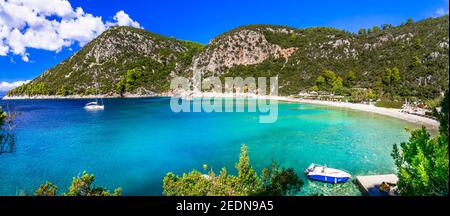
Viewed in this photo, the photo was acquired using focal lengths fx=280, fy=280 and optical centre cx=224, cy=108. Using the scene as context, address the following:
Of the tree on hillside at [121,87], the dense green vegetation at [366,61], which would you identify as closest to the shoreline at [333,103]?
the tree on hillside at [121,87]

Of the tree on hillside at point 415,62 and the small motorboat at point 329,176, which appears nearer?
the small motorboat at point 329,176

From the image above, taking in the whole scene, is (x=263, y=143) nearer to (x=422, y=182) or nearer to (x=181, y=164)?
(x=181, y=164)

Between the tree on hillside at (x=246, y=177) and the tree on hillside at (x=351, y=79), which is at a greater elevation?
the tree on hillside at (x=351, y=79)

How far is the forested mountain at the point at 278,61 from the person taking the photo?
5566cm

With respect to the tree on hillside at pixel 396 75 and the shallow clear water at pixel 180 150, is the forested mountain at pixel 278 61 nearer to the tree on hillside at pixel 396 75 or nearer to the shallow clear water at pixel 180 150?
the tree on hillside at pixel 396 75

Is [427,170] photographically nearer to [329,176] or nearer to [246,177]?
[246,177]

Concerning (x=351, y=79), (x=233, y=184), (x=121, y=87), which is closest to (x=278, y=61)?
(x=351, y=79)

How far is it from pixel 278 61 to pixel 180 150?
74.0 meters

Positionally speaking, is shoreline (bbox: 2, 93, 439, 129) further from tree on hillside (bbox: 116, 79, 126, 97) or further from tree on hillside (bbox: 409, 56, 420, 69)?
tree on hillside (bbox: 409, 56, 420, 69)

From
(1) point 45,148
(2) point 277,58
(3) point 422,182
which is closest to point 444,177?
(3) point 422,182

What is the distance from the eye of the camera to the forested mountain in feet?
183

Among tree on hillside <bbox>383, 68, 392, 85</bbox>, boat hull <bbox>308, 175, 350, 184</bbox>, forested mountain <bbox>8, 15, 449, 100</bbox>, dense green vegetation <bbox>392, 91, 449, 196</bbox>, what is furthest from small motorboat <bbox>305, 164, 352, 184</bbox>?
tree on hillside <bbox>383, 68, 392, 85</bbox>

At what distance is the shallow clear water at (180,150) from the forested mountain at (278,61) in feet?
80.0
